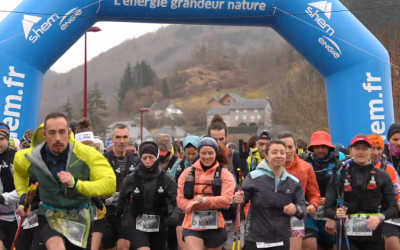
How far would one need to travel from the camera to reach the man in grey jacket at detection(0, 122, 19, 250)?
7359 millimetres

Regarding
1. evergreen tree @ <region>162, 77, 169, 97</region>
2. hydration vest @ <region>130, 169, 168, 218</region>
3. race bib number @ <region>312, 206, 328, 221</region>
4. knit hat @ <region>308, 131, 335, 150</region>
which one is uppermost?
evergreen tree @ <region>162, 77, 169, 97</region>

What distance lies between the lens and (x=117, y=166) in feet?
27.1

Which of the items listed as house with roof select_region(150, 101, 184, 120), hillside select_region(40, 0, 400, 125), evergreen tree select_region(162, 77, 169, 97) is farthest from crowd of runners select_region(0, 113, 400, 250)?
evergreen tree select_region(162, 77, 169, 97)

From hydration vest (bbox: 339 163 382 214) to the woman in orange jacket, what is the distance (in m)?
1.24

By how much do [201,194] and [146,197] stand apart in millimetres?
765

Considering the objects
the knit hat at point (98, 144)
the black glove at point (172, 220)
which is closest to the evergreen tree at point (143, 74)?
the knit hat at point (98, 144)

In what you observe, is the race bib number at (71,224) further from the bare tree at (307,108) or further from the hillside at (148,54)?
the hillside at (148,54)

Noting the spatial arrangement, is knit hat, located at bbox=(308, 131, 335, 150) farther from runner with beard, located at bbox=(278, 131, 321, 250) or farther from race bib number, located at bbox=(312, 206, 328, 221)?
race bib number, located at bbox=(312, 206, 328, 221)

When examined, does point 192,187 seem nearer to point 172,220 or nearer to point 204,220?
point 204,220

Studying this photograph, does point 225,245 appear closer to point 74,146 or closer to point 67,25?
point 74,146

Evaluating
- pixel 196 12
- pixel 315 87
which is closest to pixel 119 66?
pixel 315 87

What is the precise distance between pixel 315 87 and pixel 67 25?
21.4 metres

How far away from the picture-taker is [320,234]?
8188 millimetres

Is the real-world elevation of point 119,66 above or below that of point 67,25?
above
